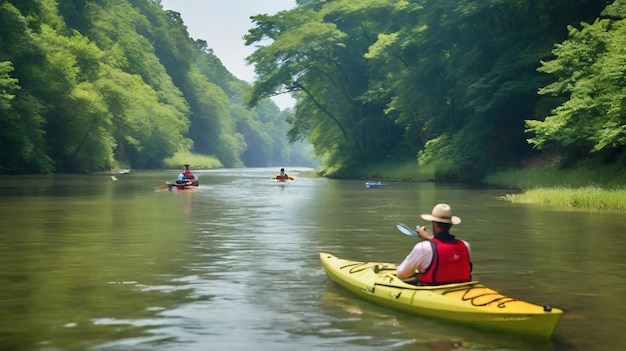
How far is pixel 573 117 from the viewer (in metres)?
32.6

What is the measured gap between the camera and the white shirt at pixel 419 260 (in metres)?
10.5

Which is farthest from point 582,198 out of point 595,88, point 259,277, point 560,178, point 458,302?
point 458,302

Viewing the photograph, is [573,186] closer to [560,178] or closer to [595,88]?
[560,178]

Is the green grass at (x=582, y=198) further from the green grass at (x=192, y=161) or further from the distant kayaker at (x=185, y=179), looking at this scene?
the green grass at (x=192, y=161)

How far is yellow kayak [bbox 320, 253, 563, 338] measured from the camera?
9094 mm

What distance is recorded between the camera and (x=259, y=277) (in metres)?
13.8

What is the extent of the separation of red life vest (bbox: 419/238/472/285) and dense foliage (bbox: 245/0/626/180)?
20490mm

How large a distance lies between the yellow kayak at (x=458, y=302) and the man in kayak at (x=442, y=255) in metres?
0.23

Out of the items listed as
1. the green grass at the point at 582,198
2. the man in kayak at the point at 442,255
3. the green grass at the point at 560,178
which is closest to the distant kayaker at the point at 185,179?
the green grass at the point at 560,178

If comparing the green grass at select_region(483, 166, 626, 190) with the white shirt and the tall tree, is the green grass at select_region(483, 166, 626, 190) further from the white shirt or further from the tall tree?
the white shirt

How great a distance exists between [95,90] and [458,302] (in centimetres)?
6476

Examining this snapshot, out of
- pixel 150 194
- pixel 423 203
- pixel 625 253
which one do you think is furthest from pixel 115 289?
pixel 150 194

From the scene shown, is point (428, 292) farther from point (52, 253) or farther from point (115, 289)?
point (52, 253)

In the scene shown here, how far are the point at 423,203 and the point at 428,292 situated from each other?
2212 centimetres
